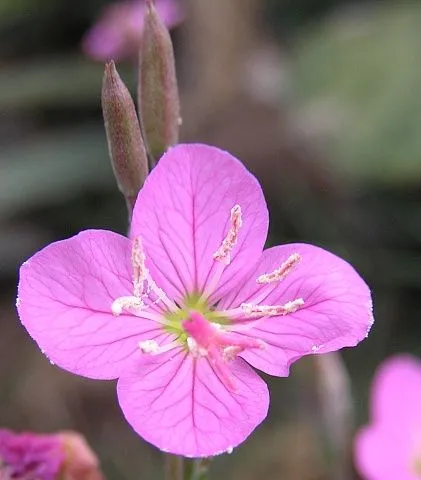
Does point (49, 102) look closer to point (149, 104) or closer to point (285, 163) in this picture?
point (285, 163)

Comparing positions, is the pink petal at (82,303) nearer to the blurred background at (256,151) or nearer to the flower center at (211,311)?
the flower center at (211,311)

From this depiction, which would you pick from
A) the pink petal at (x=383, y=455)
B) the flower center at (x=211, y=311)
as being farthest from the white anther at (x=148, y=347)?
the pink petal at (x=383, y=455)

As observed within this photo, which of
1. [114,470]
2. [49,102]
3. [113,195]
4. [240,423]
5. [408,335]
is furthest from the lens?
[49,102]

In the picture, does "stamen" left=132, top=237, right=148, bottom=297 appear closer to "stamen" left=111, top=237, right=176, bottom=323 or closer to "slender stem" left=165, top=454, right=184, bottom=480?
"stamen" left=111, top=237, right=176, bottom=323

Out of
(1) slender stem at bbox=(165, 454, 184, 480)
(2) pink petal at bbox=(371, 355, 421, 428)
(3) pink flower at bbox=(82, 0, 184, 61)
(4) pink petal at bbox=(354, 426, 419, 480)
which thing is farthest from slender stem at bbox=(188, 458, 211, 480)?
(3) pink flower at bbox=(82, 0, 184, 61)

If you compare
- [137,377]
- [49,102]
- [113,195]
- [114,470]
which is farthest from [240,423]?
[49,102]
